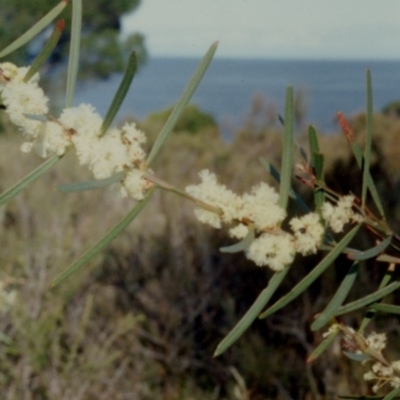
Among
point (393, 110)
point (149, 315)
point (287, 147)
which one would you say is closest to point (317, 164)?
point (287, 147)

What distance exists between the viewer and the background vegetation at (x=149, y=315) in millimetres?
2129

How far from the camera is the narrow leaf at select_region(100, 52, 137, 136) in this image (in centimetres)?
36

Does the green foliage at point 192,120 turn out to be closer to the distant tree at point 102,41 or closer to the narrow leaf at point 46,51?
the distant tree at point 102,41

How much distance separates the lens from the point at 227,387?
243 cm

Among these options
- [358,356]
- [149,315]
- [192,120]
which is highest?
[358,356]

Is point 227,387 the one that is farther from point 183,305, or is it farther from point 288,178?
point 288,178

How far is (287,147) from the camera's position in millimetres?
377

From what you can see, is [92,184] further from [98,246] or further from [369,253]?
[369,253]

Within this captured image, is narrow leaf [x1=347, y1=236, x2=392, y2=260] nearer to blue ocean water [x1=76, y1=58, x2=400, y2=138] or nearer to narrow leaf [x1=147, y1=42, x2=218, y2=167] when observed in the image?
narrow leaf [x1=147, y1=42, x2=218, y2=167]

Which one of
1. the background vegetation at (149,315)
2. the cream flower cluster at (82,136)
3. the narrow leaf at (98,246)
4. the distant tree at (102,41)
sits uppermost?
the distant tree at (102,41)

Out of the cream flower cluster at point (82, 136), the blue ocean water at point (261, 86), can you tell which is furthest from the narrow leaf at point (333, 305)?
the blue ocean water at point (261, 86)

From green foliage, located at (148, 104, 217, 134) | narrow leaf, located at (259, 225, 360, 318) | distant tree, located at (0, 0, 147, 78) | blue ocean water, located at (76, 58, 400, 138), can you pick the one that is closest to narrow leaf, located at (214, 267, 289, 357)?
narrow leaf, located at (259, 225, 360, 318)

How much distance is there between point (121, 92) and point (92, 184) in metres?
0.06

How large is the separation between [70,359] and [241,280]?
3.49ft
